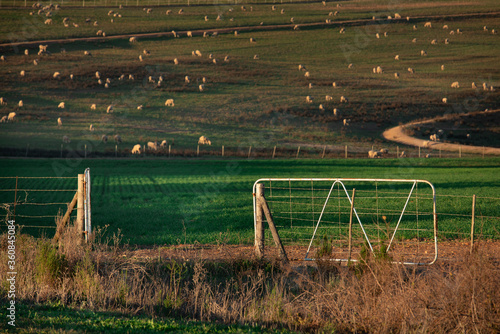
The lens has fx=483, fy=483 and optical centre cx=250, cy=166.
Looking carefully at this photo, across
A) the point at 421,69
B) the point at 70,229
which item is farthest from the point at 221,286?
the point at 421,69

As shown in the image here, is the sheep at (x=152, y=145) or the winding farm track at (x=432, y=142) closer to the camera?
the sheep at (x=152, y=145)

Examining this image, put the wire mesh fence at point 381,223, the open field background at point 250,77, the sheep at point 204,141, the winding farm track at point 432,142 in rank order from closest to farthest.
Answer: the wire mesh fence at point 381,223 → the winding farm track at point 432,142 → the sheep at point 204,141 → the open field background at point 250,77

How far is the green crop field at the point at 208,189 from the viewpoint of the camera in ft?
49.3

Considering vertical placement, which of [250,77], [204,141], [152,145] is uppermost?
[250,77]

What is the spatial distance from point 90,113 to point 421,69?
6403 cm

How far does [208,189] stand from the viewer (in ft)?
83.0

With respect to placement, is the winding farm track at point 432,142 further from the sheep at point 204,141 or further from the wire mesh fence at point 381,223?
the wire mesh fence at point 381,223

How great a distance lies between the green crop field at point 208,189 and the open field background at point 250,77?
46.2ft

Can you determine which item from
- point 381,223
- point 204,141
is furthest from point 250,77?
point 381,223

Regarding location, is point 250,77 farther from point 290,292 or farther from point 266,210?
point 290,292

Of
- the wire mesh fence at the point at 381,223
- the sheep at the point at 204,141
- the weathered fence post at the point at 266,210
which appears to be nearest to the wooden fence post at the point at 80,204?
the weathered fence post at the point at 266,210

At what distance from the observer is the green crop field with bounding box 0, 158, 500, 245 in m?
15.0

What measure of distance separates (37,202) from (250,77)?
71.8m

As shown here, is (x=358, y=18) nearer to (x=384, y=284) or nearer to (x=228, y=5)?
(x=228, y=5)
